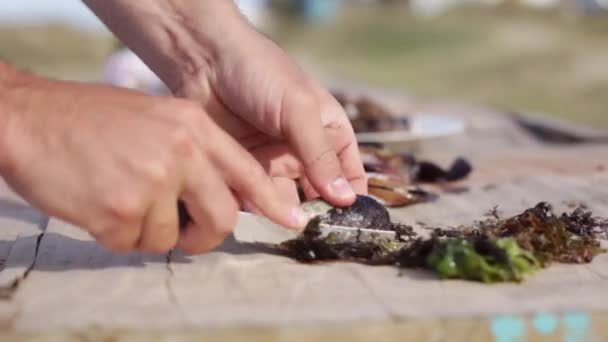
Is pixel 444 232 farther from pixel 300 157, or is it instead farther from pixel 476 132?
pixel 476 132

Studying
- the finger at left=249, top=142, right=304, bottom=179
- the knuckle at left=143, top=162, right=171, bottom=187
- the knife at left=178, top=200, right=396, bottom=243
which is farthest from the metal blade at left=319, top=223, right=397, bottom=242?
the knuckle at left=143, top=162, right=171, bottom=187

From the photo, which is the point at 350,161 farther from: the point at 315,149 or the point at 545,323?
the point at 545,323

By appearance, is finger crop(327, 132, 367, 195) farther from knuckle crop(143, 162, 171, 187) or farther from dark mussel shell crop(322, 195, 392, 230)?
knuckle crop(143, 162, 171, 187)

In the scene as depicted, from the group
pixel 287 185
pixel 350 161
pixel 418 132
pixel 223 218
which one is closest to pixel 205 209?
pixel 223 218

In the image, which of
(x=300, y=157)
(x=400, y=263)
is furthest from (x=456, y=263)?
(x=300, y=157)

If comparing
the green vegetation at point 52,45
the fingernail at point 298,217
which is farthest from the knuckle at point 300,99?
the green vegetation at point 52,45

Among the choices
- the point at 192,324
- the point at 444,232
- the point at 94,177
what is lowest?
the point at 444,232

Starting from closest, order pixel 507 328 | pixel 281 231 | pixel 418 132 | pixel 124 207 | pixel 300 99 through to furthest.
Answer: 1. pixel 507 328
2. pixel 124 207
3. pixel 281 231
4. pixel 300 99
5. pixel 418 132
